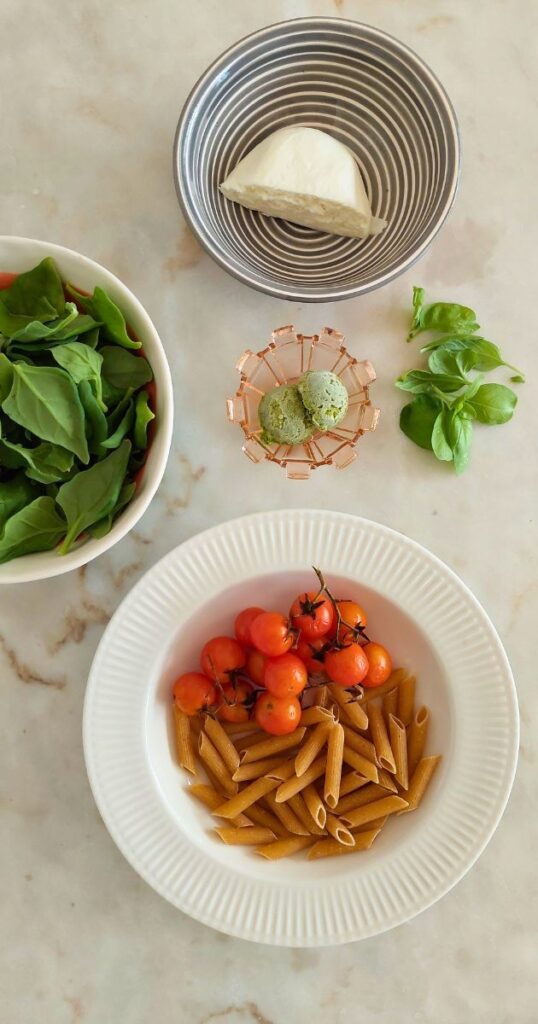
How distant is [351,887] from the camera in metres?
0.94

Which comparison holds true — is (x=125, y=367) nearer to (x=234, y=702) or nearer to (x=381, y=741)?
(x=234, y=702)

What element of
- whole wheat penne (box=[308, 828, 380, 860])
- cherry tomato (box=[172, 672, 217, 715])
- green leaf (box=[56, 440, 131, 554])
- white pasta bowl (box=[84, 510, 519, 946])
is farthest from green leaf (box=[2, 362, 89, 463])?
whole wheat penne (box=[308, 828, 380, 860])

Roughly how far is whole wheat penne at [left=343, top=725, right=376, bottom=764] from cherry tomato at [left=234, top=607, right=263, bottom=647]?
157 mm

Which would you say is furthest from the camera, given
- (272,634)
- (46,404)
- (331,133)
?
(331,133)

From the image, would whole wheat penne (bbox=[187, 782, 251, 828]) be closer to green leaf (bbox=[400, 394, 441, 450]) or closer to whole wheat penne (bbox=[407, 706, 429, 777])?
whole wheat penne (bbox=[407, 706, 429, 777])

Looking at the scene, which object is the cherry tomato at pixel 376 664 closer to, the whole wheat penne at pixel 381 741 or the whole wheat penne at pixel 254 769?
the whole wheat penne at pixel 381 741

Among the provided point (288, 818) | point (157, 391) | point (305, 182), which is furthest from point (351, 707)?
point (305, 182)

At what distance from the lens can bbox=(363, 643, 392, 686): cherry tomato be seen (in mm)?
971

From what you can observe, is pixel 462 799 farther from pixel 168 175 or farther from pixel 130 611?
pixel 168 175

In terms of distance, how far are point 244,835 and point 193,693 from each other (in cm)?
17

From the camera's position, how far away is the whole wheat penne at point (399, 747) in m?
0.97

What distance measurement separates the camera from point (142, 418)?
868mm

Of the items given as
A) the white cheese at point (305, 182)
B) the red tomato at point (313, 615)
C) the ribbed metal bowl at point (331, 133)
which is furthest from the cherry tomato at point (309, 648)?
the white cheese at point (305, 182)

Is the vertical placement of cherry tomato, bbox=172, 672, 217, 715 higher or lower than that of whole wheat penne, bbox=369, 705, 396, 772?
lower
